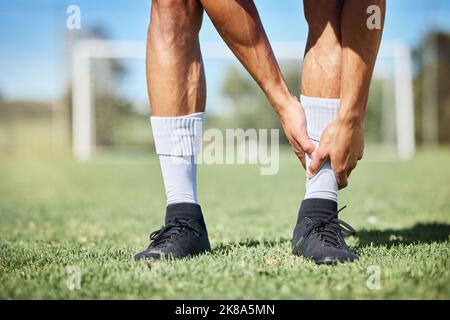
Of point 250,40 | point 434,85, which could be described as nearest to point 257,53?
point 250,40

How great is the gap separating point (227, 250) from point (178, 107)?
1.90 feet

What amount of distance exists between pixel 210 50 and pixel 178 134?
1243cm

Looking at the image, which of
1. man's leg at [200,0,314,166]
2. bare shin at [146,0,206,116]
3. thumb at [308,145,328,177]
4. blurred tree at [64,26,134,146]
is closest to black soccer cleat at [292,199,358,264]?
thumb at [308,145,328,177]

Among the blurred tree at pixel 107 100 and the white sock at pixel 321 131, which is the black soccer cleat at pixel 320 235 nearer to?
the white sock at pixel 321 131

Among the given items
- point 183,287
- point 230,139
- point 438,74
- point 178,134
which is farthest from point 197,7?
point 438,74

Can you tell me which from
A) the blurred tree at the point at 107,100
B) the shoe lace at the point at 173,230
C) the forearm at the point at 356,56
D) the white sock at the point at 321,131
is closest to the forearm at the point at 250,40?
the white sock at the point at 321,131

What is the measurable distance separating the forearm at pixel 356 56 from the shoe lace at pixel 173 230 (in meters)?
0.66

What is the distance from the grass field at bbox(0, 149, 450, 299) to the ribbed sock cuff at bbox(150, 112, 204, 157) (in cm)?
41

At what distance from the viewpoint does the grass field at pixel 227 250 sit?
1530 mm

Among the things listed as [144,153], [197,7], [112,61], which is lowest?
[144,153]

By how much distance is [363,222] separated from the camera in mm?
3264

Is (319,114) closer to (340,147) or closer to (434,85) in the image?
(340,147)
